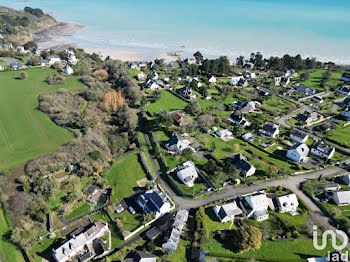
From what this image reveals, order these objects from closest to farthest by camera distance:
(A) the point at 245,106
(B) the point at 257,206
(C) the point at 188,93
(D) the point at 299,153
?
(B) the point at 257,206
(D) the point at 299,153
(A) the point at 245,106
(C) the point at 188,93

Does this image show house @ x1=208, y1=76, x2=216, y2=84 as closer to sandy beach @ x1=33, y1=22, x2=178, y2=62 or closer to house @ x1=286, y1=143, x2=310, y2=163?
sandy beach @ x1=33, y1=22, x2=178, y2=62

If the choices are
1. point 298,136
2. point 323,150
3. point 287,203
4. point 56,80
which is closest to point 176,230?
point 287,203

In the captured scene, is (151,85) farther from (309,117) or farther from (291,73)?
(291,73)

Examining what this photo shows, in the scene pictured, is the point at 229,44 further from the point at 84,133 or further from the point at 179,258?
the point at 179,258

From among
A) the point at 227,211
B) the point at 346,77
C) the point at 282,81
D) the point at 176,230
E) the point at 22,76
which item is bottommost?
the point at 176,230

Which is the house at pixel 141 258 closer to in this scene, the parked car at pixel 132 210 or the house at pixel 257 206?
the parked car at pixel 132 210

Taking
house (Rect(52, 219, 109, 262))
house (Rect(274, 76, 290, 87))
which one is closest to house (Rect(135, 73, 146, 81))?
house (Rect(274, 76, 290, 87))

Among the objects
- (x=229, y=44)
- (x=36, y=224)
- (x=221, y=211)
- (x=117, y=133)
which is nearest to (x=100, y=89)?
(x=117, y=133)
